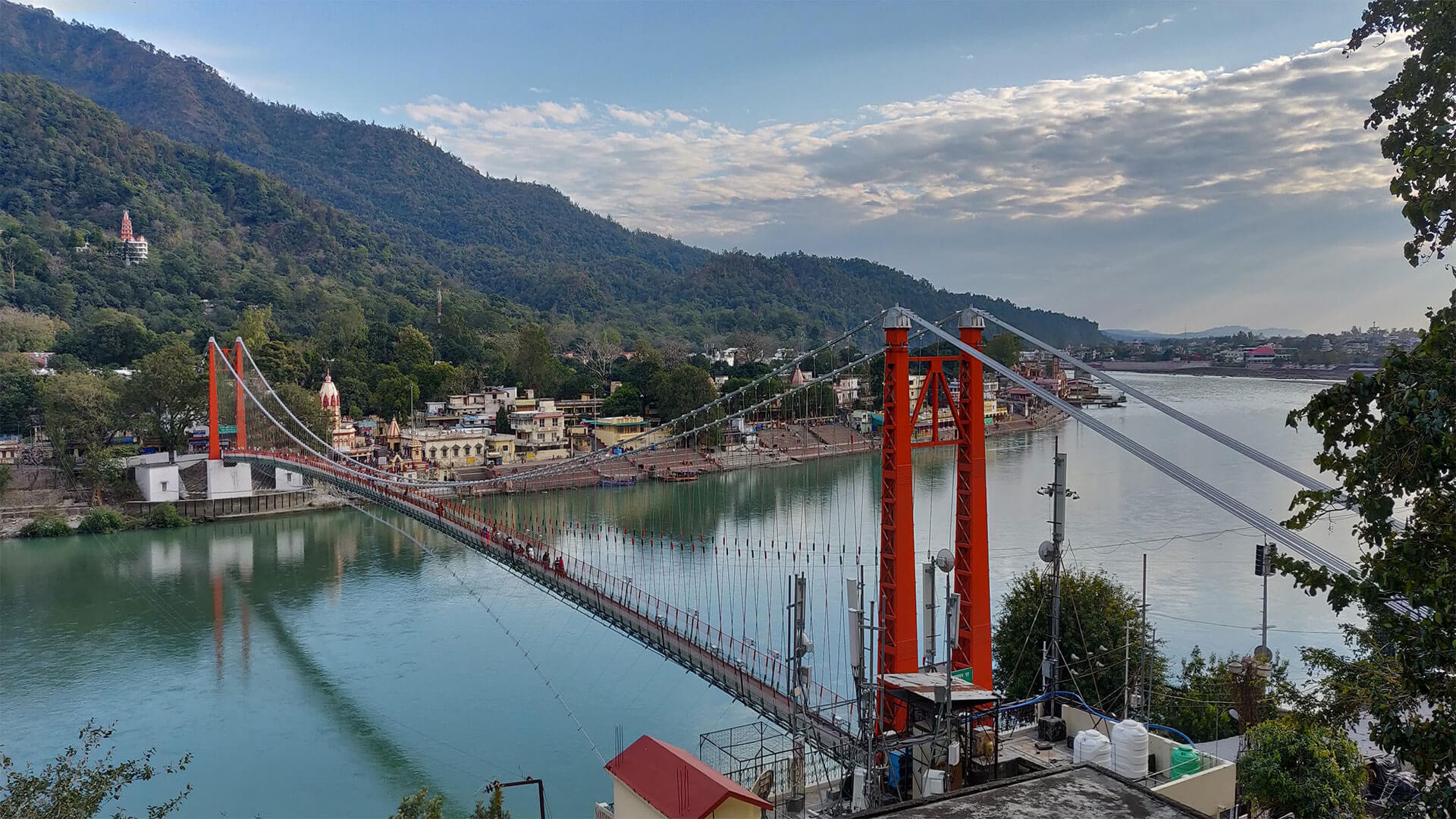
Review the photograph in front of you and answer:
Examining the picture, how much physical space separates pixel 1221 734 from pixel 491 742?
5.02 metres

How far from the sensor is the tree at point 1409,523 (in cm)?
203

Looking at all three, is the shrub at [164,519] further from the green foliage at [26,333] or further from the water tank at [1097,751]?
the water tank at [1097,751]

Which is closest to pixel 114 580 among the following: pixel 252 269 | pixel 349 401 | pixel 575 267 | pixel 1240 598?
pixel 349 401

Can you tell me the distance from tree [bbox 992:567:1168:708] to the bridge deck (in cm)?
127

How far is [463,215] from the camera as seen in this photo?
77.1m

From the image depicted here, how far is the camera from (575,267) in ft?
206

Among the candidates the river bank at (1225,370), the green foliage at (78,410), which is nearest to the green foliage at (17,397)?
the green foliage at (78,410)

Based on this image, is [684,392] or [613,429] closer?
[613,429]

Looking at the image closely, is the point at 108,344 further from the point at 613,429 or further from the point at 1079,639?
the point at 1079,639

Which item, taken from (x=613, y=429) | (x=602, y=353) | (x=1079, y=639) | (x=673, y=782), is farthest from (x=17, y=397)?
(x=673, y=782)

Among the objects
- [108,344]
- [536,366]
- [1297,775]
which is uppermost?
[108,344]

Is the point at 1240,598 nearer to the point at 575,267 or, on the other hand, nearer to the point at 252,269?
the point at 252,269

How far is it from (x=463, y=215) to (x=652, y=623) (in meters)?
74.6

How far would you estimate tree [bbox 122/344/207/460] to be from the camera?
58.7ft
